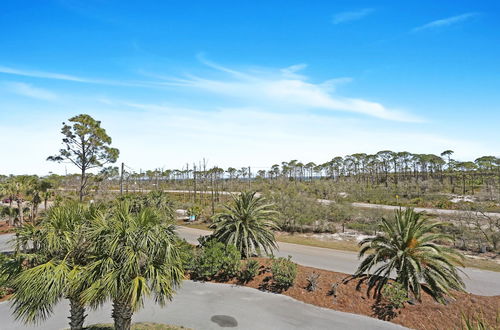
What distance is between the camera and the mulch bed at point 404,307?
29.8 ft

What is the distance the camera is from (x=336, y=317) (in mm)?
9758

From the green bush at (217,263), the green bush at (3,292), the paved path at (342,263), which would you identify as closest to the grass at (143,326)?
the green bush at (217,263)

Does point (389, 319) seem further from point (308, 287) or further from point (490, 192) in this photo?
point (490, 192)

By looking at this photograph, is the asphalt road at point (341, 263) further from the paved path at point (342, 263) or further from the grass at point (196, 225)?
the grass at point (196, 225)

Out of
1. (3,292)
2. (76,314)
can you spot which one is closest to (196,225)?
(3,292)

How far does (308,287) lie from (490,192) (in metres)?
47.2

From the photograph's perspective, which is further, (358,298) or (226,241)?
(226,241)

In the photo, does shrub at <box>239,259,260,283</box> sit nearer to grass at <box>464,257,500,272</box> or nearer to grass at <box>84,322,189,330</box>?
grass at <box>84,322,189,330</box>

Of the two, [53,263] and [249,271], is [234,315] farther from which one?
[53,263]

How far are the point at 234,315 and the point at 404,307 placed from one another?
A: 6.26 meters

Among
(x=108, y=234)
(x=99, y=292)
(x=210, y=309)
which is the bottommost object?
(x=210, y=309)

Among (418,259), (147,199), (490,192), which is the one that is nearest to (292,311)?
(418,259)

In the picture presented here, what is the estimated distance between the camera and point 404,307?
9789mm

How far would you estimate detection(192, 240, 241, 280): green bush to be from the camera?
524 inches
